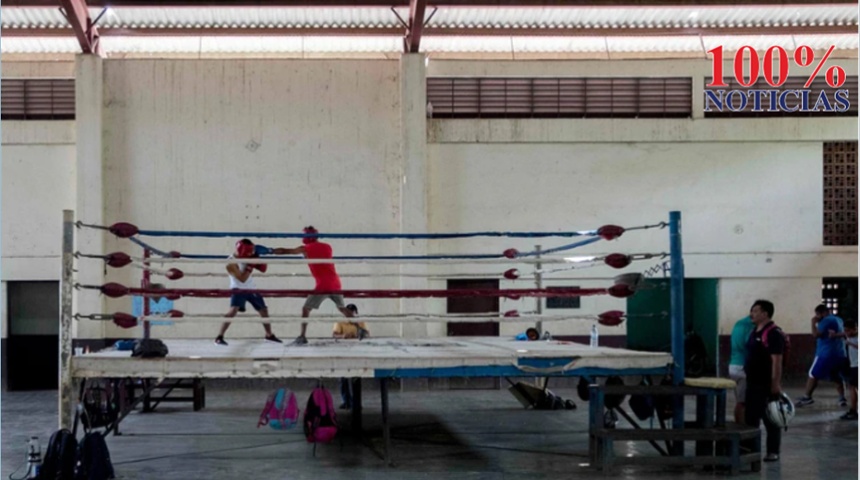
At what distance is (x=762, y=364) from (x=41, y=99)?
1236cm

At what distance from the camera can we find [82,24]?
14.8 metres

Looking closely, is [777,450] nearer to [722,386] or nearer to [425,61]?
[722,386]

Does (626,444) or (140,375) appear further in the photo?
(626,444)

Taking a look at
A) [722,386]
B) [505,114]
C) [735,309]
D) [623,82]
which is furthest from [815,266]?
[722,386]

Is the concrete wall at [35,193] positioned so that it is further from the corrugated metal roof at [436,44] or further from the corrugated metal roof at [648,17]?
the corrugated metal roof at [648,17]

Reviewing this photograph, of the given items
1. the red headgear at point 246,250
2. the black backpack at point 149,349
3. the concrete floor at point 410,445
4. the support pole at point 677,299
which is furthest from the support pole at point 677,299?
the black backpack at point 149,349

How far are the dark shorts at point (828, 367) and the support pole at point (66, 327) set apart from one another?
9.78m

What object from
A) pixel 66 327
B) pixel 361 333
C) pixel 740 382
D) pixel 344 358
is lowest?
pixel 740 382

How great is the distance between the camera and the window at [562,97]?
52.7ft

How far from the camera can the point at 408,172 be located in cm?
1565

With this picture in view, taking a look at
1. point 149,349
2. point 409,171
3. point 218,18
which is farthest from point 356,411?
point 218,18

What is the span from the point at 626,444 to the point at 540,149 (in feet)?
23.8

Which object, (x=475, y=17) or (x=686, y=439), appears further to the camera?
(x=475, y=17)

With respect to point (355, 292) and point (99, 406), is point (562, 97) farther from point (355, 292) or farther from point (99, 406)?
point (99, 406)
